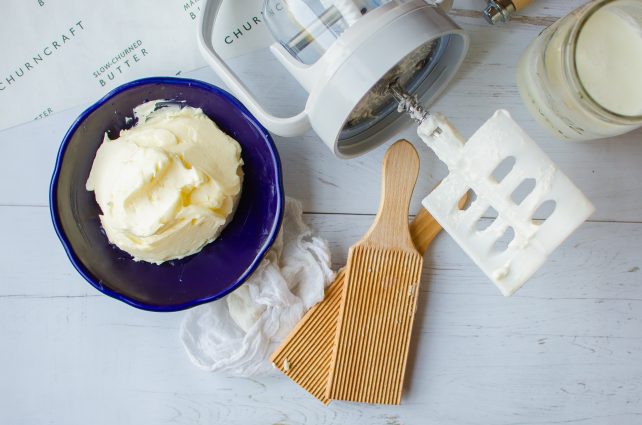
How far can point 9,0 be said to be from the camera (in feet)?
2.12

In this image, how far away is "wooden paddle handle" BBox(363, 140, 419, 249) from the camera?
0.64m

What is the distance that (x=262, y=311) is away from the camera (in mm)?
659

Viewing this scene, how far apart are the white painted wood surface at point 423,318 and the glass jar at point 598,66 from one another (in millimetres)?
78

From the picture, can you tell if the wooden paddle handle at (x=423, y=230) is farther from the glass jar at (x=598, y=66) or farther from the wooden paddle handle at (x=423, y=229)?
the glass jar at (x=598, y=66)

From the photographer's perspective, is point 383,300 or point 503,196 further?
point 383,300

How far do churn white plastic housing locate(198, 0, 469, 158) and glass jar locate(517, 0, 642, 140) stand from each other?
0.10 meters

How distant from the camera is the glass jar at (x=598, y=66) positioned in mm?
571

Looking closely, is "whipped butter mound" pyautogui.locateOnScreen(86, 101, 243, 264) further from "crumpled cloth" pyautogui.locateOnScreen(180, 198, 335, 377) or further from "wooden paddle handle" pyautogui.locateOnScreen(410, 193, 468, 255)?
"wooden paddle handle" pyautogui.locateOnScreen(410, 193, 468, 255)

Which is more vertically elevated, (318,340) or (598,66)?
(598,66)

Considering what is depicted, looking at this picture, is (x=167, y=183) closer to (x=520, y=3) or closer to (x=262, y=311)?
(x=262, y=311)

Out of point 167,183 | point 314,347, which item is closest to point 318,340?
point 314,347

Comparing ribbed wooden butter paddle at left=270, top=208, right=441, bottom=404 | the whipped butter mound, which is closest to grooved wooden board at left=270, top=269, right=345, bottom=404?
ribbed wooden butter paddle at left=270, top=208, right=441, bottom=404

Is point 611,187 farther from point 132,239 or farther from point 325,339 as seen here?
point 132,239

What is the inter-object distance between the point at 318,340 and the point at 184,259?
17cm
